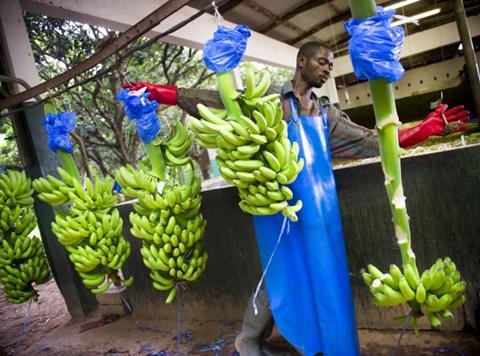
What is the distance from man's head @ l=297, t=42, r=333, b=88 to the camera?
1.80m

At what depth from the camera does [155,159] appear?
6.46ft

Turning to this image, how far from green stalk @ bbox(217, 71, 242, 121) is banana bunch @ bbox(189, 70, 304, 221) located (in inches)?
Result: 1.1

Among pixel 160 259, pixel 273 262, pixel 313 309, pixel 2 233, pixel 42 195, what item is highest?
pixel 42 195

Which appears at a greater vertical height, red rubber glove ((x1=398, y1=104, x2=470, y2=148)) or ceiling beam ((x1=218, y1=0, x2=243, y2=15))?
ceiling beam ((x1=218, y1=0, x2=243, y2=15))

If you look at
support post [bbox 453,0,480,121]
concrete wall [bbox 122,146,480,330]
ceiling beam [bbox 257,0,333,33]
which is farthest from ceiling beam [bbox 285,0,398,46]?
concrete wall [bbox 122,146,480,330]

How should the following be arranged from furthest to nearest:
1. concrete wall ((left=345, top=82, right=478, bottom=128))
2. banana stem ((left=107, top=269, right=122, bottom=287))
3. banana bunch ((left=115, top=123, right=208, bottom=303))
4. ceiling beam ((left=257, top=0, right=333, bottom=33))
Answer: concrete wall ((left=345, top=82, right=478, bottom=128)) < ceiling beam ((left=257, top=0, right=333, bottom=33)) < banana stem ((left=107, top=269, right=122, bottom=287)) < banana bunch ((left=115, top=123, right=208, bottom=303))

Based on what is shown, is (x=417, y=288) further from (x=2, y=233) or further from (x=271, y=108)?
(x=2, y=233)

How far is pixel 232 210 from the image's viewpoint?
2.96 meters

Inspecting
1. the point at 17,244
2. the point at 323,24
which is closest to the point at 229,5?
the point at 323,24

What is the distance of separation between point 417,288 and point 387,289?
10 cm

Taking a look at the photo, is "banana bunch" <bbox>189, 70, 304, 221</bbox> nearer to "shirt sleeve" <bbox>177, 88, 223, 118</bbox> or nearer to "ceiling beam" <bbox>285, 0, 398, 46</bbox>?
"shirt sleeve" <bbox>177, 88, 223, 118</bbox>

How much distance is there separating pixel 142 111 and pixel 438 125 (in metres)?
1.51

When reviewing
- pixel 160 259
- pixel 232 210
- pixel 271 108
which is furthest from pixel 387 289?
pixel 232 210

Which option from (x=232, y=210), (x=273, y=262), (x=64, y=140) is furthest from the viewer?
(x=232, y=210)
